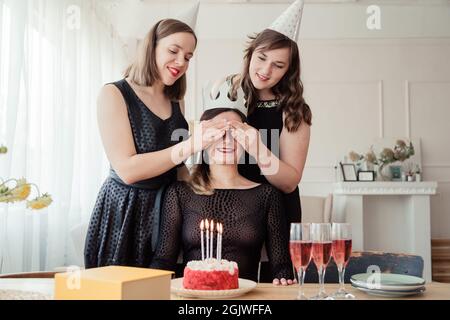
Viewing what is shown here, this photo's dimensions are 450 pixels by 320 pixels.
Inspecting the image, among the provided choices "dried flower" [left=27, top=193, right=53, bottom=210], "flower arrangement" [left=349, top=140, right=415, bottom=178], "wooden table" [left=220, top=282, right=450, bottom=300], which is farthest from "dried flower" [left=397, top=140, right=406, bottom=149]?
"dried flower" [left=27, top=193, right=53, bottom=210]

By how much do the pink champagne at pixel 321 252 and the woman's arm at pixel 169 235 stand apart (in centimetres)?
52

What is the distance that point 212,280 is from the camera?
2.91ft

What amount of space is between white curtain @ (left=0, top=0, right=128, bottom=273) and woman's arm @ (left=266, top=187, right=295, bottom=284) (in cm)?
102

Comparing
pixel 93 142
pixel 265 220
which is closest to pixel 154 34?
pixel 265 220

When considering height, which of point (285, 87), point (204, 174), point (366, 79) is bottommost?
point (204, 174)

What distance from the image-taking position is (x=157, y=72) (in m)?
1.47

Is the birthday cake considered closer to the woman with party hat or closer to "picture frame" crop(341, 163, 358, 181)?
the woman with party hat

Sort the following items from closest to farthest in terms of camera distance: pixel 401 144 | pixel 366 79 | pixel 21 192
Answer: pixel 21 192, pixel 401 144, pixel 366 79

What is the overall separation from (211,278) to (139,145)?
610mm

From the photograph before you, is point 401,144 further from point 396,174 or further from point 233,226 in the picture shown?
point 233,226

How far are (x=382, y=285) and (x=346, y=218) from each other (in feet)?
10.9

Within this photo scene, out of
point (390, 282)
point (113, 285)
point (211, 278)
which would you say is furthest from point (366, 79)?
point (113, 285)

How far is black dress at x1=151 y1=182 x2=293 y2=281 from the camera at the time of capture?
1290mm

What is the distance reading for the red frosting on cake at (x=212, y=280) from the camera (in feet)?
2.89
